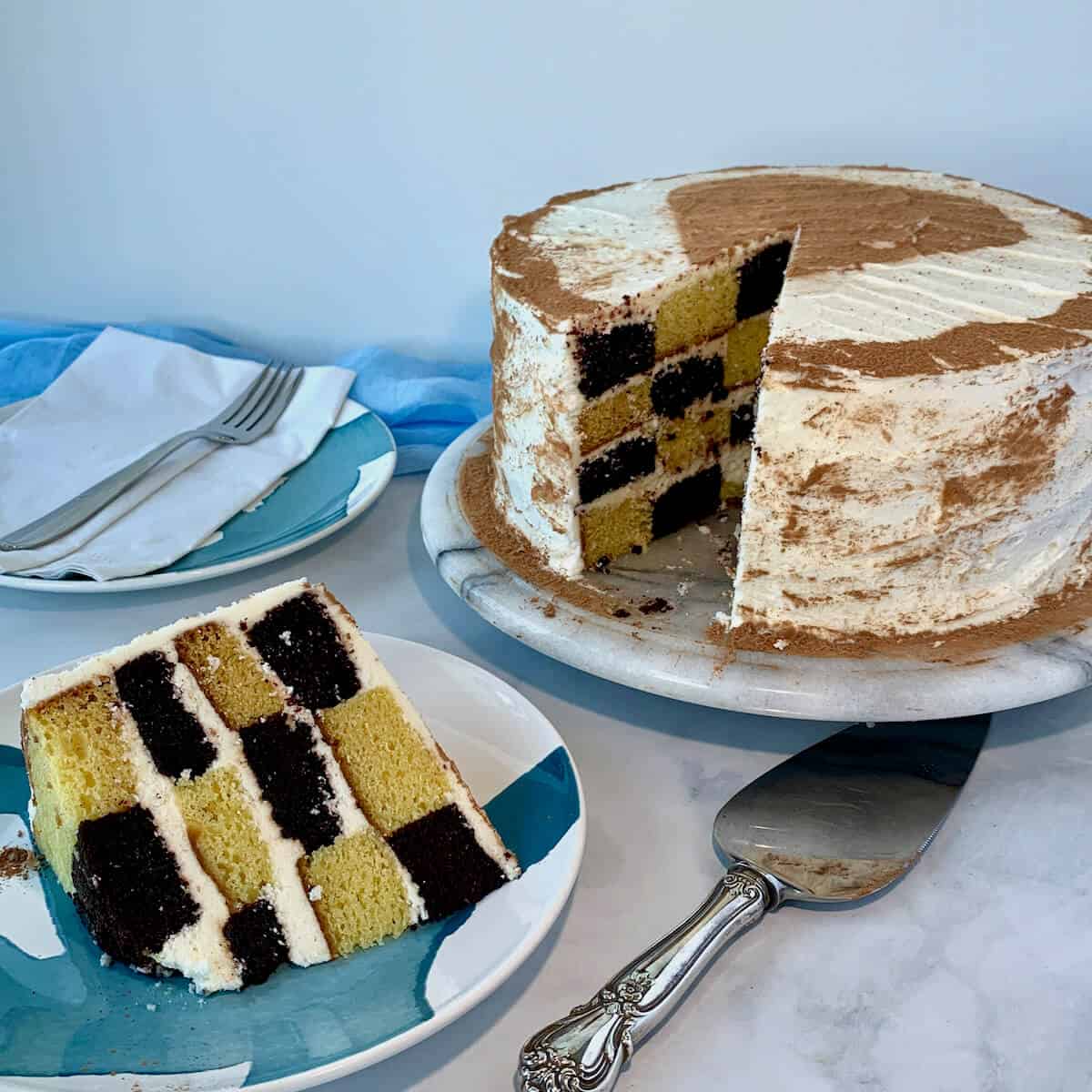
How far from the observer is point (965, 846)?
1.75 metres

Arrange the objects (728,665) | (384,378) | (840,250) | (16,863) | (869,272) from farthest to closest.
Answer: (384,378), (840,250), (869,272), (728,665), (16,863)

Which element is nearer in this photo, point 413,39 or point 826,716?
point 826,716

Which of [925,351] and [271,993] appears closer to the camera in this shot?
[271,993]

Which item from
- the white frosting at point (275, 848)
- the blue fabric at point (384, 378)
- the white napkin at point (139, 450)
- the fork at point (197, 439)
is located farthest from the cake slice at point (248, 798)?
the blue fabric at point (384, 378)

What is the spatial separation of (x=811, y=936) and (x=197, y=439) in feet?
6.00

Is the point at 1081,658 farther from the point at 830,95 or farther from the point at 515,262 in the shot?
the point at 830,95

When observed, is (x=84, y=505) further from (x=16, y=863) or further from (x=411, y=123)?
(x=411, y=123)

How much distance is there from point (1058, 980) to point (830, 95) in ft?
7.16

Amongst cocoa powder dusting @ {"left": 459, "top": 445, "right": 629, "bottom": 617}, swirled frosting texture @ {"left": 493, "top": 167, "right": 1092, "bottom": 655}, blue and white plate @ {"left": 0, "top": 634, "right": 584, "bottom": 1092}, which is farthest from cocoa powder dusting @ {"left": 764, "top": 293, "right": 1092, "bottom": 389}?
blue and white plate @ {"left": 0, "top": 634, "right": 584, "bottom": 1092}

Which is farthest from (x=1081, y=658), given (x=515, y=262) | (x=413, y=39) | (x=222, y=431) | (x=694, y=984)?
(x=413, y=39)

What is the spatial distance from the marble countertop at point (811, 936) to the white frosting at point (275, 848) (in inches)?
6.5

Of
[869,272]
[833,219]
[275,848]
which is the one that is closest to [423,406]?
[833,219]

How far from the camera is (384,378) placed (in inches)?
125

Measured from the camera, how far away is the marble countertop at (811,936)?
1435 millimetres
